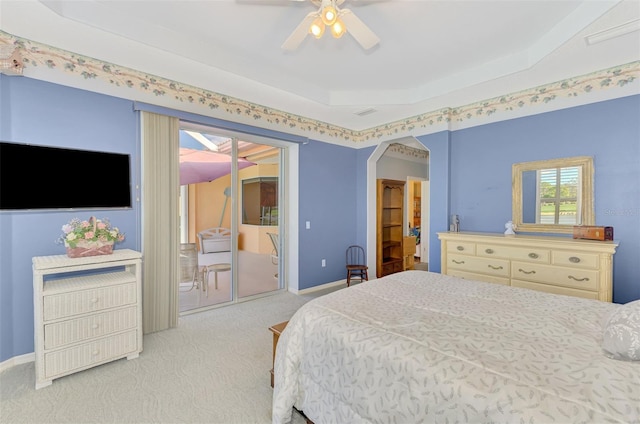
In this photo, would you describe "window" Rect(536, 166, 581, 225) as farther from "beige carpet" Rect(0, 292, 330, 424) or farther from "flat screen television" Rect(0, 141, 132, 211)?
"flat screen television" Rect(0, 141, 132, 211)

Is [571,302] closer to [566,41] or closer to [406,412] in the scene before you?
[406,412]

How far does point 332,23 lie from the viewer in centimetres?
175

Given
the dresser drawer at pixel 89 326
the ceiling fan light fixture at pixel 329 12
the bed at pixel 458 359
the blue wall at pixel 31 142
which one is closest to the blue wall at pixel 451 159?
the blue wall at pixel 31 142

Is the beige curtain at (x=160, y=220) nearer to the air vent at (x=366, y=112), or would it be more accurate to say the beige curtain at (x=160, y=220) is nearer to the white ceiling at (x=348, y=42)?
the white ceiling at (x=348, y=42)

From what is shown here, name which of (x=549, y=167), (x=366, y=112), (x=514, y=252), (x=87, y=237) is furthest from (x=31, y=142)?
(x=549, y=167)

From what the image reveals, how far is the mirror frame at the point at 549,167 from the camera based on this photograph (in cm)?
285

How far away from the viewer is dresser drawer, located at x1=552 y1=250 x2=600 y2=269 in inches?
97.6

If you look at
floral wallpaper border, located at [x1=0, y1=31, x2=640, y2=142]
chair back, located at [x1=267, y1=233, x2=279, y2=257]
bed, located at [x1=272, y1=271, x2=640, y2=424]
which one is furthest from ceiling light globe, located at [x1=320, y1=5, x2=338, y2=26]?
chair back, located at [x1=267, y1=233, x2=279, y2=257]

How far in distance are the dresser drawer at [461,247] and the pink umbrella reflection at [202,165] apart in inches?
116

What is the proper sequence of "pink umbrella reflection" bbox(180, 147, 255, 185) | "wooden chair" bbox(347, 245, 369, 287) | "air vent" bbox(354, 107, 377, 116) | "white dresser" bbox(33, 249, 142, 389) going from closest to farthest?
"white dresser" bbox(33, 249, 142, 389) < "pink umbrella reflection" bbox(180, 147, 255, 185) < "air vent" bbox(354, 107, 377, 116) < "wooden chair" bbox(347, 245, 369, 287)

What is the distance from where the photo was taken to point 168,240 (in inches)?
121

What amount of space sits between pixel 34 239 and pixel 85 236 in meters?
0.47

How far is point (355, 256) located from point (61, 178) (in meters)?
4.10

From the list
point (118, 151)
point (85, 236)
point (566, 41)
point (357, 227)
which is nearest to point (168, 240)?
point (85, 236)
